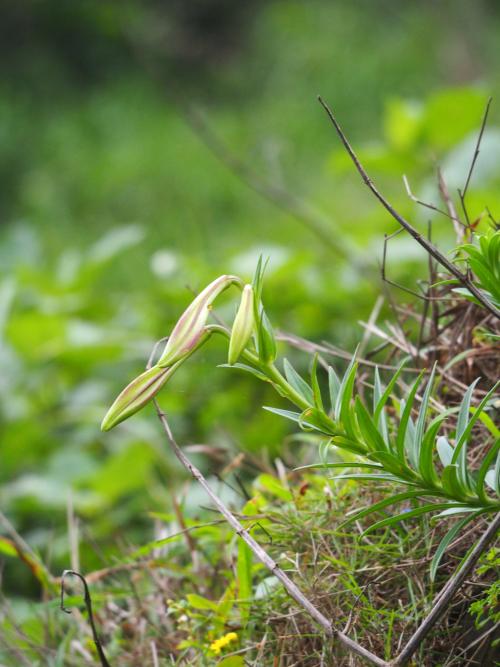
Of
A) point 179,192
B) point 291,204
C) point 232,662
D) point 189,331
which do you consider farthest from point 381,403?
point 179,192

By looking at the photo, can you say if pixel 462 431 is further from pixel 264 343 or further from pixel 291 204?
pixel 291 204

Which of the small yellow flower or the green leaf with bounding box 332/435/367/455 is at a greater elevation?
the green leaf with bounding box 332/435/367/455

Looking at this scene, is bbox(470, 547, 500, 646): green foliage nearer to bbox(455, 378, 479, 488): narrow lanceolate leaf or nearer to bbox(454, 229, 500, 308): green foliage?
bbox(455, 378, 479, 488): narrow lanceolate leaf

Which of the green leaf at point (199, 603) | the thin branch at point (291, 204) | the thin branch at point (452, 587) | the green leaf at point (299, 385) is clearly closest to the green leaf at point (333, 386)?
the green leaf at point (299, 385)

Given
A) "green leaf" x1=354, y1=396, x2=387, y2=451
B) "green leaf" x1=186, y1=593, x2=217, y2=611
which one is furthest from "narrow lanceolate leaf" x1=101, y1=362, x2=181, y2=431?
"green leaf" x1=186, y1=593, x2=217, y2=611

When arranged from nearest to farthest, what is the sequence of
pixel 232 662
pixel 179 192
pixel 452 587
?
pixel 452 587 < pixel 232 662 < pixel 179 192

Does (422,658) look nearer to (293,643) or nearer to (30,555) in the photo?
(293,643)
